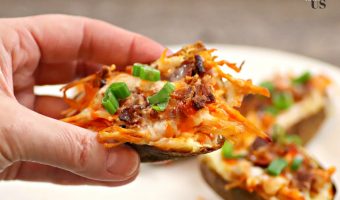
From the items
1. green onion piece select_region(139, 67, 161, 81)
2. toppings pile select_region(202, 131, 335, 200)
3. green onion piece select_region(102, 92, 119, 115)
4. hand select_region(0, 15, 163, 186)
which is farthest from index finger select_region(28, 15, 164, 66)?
toppings pile select_region(202, 131, 335, 200)

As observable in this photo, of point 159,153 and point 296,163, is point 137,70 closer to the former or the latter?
point 159,153

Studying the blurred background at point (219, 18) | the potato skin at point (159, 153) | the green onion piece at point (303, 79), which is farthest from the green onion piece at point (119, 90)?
the blurred background at point (219, 18)

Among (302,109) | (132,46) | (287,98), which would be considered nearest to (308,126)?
(302,109)

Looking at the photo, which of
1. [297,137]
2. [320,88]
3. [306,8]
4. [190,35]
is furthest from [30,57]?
[306,8]

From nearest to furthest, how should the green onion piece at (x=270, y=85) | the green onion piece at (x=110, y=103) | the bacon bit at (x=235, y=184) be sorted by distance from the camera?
the green onion piece at (x=110, y=103), the bacon bit at (x=235, y=184), the green onion piece at (x=270, y=85)

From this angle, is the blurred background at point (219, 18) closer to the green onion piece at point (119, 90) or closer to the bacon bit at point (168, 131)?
the green onion piece at point (119, 90)

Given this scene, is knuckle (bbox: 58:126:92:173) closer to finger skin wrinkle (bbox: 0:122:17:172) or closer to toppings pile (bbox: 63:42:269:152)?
toppings pile (bbox: 63:42:269:152)

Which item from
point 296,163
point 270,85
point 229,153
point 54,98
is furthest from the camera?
point 270,85
